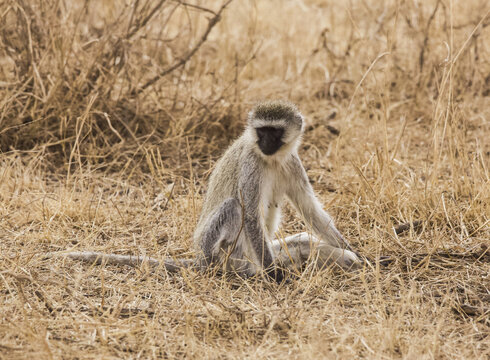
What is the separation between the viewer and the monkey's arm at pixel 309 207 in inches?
161

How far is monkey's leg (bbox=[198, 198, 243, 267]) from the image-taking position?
12.7ft

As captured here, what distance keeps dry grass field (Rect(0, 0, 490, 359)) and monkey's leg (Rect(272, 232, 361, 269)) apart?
0.34ft

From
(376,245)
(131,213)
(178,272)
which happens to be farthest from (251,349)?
(131,213)

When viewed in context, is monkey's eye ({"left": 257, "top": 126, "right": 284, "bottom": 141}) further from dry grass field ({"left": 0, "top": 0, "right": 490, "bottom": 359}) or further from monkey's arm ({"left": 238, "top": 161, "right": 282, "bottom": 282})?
dry grass field ({"left": 0, "top": 0, "right": 490, "bottom": 359})

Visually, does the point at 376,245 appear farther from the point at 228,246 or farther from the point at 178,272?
the point at 178,272

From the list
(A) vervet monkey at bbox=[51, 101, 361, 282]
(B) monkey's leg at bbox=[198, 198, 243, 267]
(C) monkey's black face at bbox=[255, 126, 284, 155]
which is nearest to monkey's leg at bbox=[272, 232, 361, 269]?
(A) vervet monkey at bbox=[51, 101, 361, 282]

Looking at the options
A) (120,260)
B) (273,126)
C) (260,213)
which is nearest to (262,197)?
(260,213)

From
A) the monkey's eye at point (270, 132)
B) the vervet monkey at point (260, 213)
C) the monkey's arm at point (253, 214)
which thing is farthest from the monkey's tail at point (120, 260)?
the monkey's eye at point (270, 132)

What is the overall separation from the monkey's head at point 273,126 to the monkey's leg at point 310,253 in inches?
23.0

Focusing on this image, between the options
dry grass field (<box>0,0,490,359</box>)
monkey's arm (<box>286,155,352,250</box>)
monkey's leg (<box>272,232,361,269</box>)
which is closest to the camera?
dry grass field (<box>0,0,490,359</box>)

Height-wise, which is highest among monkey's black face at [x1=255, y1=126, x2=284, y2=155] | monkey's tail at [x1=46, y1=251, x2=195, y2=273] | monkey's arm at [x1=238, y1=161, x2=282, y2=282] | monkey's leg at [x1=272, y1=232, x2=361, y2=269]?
monkey's black face at [x1=255, y1=126, x2=284, y2=155]

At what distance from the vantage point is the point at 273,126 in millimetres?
Result: 3842

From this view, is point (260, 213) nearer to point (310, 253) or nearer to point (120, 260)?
point (310, 253)

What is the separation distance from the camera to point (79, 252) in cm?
392
